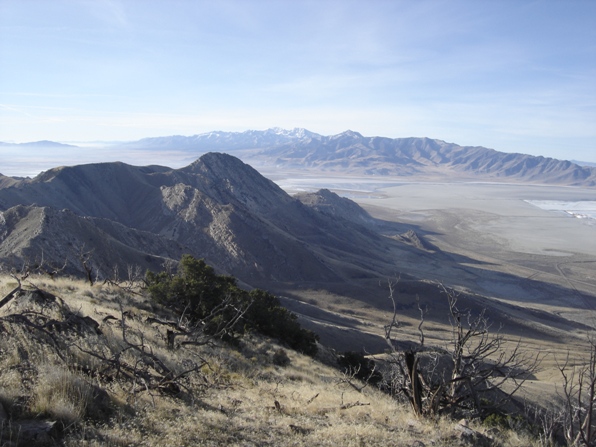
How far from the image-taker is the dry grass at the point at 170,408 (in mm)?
5527

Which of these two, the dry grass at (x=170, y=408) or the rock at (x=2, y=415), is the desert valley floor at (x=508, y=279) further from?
the rock at (x=2, y=415)

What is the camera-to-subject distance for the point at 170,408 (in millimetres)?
6629

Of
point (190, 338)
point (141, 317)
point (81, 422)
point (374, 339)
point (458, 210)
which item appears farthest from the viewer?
point (458, 210)

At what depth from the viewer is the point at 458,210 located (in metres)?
→ 177

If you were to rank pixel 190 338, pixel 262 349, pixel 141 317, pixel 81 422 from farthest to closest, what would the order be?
1. pixel 262 349
2. pixel 141 317
3. pixel 190 338
4. pixel 81 422

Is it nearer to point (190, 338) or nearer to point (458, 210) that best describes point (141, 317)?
point (190, 338)

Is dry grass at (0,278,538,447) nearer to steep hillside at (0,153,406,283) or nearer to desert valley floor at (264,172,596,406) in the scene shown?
desert valley floor at (264,172,596,406)

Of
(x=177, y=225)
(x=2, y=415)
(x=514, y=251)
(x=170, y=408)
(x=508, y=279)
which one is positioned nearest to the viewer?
(x=2, y=415)

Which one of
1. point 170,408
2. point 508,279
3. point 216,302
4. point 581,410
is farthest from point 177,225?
point 581,410

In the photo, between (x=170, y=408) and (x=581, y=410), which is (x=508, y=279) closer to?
(x=581, y=410)

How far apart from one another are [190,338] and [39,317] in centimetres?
498

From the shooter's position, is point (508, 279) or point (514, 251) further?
point (514, 251)

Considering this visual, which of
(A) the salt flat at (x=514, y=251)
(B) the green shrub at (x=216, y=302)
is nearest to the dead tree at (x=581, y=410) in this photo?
(B) the green shrub at (x=216, y=302)

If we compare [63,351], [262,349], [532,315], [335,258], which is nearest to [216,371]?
[63,351]
